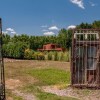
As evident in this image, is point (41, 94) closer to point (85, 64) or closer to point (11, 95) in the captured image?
point (11, 95)

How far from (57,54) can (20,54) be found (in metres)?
4.98

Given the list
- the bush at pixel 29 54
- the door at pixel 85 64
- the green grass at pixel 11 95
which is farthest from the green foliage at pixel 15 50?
the green grass at pixel 11 95

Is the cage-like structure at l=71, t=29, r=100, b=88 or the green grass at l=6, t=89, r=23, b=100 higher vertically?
the cage-like structure at l=71, t=29, r=100, b=88

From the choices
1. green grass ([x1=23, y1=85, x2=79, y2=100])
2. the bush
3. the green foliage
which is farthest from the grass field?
the green foliage

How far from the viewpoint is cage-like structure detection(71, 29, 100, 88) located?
14.9 m

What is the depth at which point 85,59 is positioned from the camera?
49.5ft

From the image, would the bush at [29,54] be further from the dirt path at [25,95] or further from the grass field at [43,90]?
the dirt path at [25,95]

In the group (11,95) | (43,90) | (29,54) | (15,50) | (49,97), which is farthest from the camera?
(15,50)

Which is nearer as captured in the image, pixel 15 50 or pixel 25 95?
pixel 25 95

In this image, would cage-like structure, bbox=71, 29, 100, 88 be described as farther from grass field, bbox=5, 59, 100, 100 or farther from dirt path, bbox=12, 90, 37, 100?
dirt path, bbox=12, 90, 37, 100

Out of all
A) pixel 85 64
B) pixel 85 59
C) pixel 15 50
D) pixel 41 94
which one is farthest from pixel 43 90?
pixel 15 50

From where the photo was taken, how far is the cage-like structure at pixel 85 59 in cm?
1495

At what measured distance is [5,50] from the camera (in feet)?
135

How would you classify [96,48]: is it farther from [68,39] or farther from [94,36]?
[68,39]
